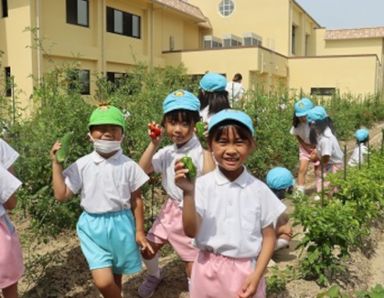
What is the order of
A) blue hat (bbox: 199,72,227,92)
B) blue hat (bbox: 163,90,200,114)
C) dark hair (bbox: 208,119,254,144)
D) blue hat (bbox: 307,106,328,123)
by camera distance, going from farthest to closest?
blue hat (bbox: 307,106,328,123) < blue hat (bbox: 199,72,227,92) < blue hat (bbox: 163,90,200,114) < dark hair (bbox: 208,119,254,144)

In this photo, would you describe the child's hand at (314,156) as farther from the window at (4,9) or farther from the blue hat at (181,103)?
the window at (4,9)

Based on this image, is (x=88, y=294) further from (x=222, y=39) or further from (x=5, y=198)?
(x=222, y=39)

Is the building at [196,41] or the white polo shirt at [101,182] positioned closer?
the white polo shirt at [101,182]

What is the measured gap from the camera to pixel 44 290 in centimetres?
319

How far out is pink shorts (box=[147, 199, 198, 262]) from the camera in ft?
9.07

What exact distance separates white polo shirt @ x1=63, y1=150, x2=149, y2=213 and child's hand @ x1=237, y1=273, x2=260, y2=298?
2.85ft

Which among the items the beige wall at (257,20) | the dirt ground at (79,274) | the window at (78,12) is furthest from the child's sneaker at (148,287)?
the beige wall at (257,20)

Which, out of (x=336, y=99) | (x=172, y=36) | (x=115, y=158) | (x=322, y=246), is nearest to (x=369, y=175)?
(x=322, y=246)

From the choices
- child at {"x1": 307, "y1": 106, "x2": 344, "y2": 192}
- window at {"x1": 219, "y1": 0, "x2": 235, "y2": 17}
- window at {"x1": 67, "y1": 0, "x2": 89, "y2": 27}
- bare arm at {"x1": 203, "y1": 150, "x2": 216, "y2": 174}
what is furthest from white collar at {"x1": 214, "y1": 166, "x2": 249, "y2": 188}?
window at {"x1": 219, "y1": 0, "x2": 235, "y2": 17}

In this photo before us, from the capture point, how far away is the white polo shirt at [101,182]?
2.51 meters

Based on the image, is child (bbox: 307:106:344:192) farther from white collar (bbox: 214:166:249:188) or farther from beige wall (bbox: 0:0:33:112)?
beige wall (bbox: 0:0:33:112)

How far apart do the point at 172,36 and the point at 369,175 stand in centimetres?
1805

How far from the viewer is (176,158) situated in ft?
9.05

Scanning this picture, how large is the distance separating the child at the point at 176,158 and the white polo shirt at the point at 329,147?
9.97 feet
